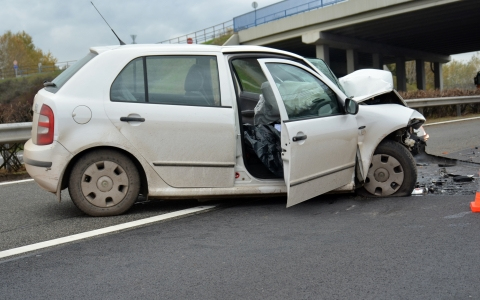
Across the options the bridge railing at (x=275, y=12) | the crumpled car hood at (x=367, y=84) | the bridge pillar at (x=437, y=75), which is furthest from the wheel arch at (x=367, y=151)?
the bridge pillar at (x=437, y=75)

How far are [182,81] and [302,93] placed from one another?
119 cm

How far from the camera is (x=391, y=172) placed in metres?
6.05

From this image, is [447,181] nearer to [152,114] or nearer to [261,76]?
[261,76]

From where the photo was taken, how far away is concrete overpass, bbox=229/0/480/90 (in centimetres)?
3369

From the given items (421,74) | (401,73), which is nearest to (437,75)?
(421,74)

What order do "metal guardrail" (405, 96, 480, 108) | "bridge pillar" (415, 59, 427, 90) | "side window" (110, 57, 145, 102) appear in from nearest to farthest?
1. "side window" (110, 57, 145, 102)
2. "metal guardrail" (405, 96, 480, 108)
3. "bridge pillar" (415, 59, 427, 90)

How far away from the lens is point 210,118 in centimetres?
561

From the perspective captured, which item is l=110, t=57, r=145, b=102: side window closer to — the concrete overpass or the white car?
the white car

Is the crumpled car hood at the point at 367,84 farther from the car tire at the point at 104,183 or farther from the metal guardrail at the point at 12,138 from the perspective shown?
the metal guardrail at the point at 12,138

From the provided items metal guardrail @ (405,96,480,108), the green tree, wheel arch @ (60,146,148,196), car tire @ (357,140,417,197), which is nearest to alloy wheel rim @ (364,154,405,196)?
car tire @ (357,140,417,197)

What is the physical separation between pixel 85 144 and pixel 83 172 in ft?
0.90

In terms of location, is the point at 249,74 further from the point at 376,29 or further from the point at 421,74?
the point at 421,74

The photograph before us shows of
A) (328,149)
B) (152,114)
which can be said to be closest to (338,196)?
(328,149)

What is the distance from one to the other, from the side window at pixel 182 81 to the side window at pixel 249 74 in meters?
0.43
